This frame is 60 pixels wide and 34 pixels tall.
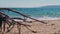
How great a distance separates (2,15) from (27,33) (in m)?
3.26

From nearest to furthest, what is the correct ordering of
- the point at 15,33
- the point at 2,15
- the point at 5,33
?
the point at 2,15 → the point at 5,33 → the point at 15,33

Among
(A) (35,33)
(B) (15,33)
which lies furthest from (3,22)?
(A) (35,33)

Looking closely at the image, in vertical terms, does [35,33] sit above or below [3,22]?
below

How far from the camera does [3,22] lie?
1077cm

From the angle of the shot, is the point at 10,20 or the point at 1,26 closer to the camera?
the point at 10,20

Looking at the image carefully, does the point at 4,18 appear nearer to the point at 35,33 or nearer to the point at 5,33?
the point at 5,33

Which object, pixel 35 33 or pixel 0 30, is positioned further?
pixel 35 33

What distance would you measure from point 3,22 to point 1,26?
90 centimetres

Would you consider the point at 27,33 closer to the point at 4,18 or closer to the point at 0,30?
the point at 0,30

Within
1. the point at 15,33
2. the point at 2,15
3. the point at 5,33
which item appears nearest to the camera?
the point at 2,15

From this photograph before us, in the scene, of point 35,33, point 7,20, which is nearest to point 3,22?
point 7,20

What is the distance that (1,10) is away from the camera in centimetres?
1070

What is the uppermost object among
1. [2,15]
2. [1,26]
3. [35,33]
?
[2,15]

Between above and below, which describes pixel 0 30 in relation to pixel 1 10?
below
